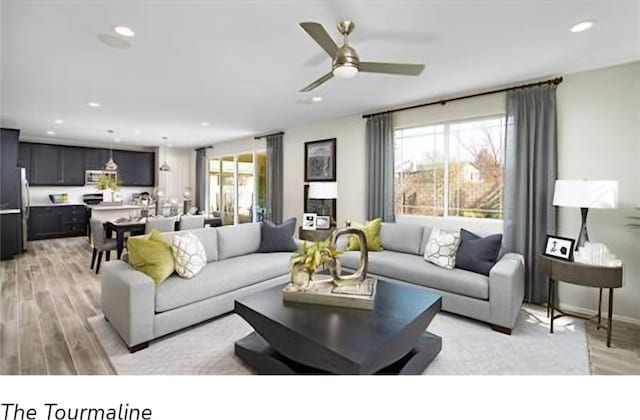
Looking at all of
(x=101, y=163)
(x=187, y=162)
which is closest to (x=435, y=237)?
(x=187, y=162)

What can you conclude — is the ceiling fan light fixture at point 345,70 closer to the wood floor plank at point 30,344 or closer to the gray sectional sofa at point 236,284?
the gray sectional sofa at point 236,284

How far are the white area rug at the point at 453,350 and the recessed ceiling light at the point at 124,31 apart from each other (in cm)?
246

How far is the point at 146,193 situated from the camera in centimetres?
891

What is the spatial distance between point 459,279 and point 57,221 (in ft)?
29.7

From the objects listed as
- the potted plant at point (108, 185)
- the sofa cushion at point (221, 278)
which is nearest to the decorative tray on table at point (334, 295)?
the sofa cushion at point (221, 278)

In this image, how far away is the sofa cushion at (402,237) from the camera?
12.4ft

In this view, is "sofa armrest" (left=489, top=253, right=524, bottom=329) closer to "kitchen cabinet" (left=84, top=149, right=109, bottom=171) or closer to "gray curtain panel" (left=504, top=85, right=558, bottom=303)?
"gray curtain panel" (left=504, top=85, right=558, bottom=303)

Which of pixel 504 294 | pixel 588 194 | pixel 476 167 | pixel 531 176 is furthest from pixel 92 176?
pixel 588 194

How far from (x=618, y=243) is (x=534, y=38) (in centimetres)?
217

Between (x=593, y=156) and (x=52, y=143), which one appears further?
(x=52, y=143)

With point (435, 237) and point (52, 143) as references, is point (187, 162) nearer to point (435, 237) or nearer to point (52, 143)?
point (52, 143)

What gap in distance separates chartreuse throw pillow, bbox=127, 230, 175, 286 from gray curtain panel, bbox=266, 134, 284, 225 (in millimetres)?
3531
